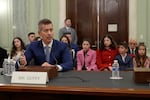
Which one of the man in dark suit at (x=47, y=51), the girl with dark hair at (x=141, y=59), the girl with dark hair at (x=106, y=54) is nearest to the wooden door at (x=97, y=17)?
the girl with dark hair at (x=141, y=59)

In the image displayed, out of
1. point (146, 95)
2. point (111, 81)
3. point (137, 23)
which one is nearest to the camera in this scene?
point (146, 95)

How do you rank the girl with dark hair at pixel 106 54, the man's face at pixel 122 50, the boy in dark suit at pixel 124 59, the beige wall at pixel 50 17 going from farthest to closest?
the beige wall at pixel 50 17, the girl with dark hair at pixel 106 54, the man's face at pixel 122 50, the boy in dark suit at pixel 124 59

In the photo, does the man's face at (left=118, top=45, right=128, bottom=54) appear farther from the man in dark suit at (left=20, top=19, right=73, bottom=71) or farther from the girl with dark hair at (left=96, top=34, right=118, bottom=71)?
the man in dark suit at (left=20, top=19, right=73, bottom=71)

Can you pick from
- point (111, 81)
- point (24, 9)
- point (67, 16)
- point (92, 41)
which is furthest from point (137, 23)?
point (111, 81)

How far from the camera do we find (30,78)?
2174mm

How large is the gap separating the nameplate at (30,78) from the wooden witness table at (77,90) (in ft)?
0.18

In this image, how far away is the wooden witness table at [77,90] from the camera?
193 centimetres

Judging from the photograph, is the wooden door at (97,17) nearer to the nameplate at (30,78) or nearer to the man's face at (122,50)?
the man's face at (122,50)

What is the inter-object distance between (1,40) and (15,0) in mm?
1063

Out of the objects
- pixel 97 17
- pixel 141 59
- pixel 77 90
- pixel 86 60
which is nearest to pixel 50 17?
pixel 97 17

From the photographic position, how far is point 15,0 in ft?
24.3

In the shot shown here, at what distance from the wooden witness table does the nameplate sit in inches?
2.2

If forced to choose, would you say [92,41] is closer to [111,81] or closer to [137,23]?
[137,23]

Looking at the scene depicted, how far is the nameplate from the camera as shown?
216 cm
